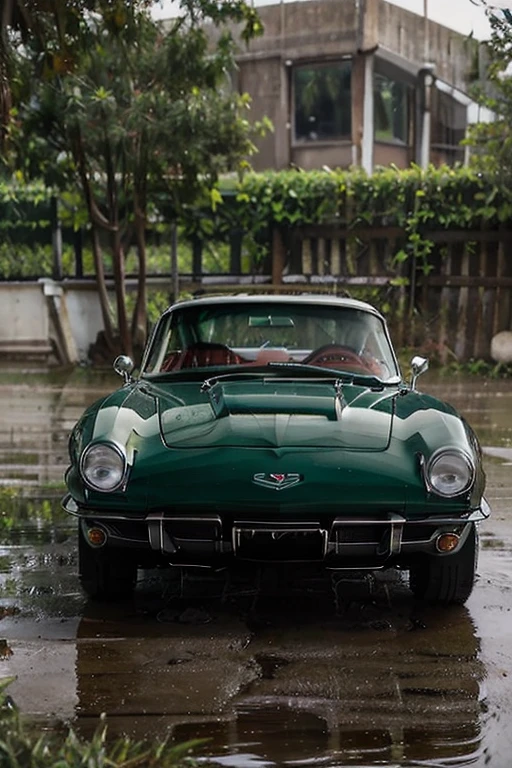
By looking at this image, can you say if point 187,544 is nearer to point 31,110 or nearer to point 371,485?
point 371,485

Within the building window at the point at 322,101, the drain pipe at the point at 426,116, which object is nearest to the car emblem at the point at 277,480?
the building window at the point at 322,101

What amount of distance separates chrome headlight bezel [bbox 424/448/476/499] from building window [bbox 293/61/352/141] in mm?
19617

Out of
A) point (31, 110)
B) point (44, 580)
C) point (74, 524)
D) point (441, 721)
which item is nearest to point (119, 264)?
point (31, 110)

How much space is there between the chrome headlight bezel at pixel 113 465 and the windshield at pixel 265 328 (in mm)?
1376

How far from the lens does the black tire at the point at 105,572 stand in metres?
4.48

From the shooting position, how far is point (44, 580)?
5.02 metres

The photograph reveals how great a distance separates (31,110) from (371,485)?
10.3m

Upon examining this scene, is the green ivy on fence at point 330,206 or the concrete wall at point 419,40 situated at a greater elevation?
the concrete wall at point 419,40

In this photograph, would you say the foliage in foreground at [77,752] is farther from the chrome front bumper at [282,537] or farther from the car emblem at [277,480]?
the car emblem at [277,480]

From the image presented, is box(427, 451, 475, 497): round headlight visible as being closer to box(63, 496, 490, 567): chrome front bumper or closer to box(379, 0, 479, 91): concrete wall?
box(63, 496, 490, 567): chrome front bumper

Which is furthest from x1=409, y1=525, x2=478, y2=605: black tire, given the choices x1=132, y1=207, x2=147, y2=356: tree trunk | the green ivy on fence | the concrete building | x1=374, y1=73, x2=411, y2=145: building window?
x1=374, y1=73, x2=411, y2=145: building window

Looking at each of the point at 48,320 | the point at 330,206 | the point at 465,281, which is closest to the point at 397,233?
the point at 330,206

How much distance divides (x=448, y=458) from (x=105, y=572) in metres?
1.53

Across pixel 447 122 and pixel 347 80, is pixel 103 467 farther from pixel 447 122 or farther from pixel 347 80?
pixel 447 122
